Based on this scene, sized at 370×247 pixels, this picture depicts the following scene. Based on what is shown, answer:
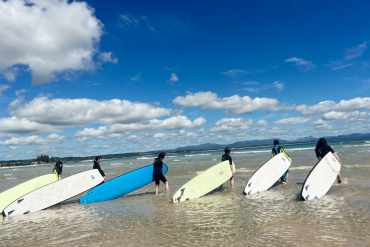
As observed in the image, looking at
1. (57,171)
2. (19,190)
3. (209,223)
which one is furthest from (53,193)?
(209,223)

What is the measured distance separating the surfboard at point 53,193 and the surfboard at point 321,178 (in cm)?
659

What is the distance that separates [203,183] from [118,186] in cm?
299

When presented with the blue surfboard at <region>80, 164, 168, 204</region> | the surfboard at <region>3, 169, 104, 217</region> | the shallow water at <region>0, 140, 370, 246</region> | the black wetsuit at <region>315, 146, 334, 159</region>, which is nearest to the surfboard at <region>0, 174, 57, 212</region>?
the surfboard at <region>3, 169, 104, 217</region>

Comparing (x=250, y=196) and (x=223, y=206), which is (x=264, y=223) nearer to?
(x=223, y=206)

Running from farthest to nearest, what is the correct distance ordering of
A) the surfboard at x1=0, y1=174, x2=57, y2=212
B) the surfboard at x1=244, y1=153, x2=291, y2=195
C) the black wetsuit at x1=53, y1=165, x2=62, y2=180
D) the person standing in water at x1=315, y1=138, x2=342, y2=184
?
the black wetsuit at x1=53, y1=165, x2=62, y2=180 → the surfboard at x1=0, y1=174, x2=57, y2=212 → the person standing in water at x1=315, y1=138, x2=342, y2=184 → the surfboard at x1=244, y1=153, x2=291, y2=195

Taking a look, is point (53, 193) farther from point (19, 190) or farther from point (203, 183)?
point (203, 183)

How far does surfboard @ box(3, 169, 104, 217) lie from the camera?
258 inches

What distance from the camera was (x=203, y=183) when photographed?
7262 mm

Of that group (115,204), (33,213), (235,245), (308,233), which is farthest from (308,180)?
(33,213)

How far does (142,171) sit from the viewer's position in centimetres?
856

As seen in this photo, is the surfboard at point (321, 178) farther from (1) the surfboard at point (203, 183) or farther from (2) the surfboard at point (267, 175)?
(1) the surfboard at point (203, 183)

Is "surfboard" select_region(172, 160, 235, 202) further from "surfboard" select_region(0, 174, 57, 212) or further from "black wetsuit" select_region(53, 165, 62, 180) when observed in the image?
"surfboard" select_region(0, 174, 57, 212)

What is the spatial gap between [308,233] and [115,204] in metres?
5.19

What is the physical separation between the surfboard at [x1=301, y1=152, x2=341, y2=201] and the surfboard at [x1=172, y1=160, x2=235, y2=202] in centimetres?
257
